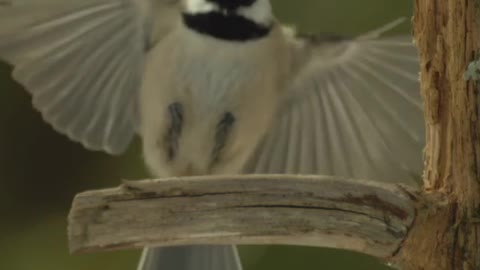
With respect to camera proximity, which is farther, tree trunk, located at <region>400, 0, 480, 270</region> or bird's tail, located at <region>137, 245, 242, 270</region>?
bird's tail, located at <region>137, 245, 242, 270</region>

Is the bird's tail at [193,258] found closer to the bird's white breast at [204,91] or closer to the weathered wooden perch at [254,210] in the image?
the bird's white breast at [204,91]

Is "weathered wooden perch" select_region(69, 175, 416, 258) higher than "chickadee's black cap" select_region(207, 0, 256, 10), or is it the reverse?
"chickadee's black cap" select_region(207, 0, 256, 10)

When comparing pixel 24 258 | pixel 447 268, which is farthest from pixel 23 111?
pixel 447 268

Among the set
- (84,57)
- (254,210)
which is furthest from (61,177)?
(254,210)

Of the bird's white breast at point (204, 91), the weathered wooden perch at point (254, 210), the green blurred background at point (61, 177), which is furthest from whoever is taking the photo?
the green blurred background at point (61, 177)

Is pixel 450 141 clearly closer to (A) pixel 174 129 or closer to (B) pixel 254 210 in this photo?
(B) pixel 254 210

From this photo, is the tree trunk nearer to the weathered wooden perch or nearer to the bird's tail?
the weathered wooden perch

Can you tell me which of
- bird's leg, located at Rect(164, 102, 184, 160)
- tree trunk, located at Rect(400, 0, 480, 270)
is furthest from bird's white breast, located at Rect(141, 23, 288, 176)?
tree trunk, located at Rect(400, 0, 480, 270)

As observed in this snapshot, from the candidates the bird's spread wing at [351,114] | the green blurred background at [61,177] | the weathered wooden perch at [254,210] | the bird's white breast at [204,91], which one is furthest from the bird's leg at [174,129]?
the green blurred background at [61,177]
